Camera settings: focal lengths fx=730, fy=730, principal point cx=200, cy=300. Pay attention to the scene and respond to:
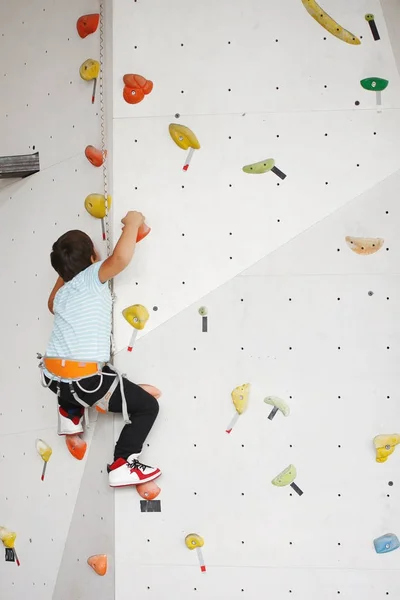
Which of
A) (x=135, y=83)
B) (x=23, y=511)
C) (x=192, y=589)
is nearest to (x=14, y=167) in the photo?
(x=135, y=83)

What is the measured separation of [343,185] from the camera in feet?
8.16

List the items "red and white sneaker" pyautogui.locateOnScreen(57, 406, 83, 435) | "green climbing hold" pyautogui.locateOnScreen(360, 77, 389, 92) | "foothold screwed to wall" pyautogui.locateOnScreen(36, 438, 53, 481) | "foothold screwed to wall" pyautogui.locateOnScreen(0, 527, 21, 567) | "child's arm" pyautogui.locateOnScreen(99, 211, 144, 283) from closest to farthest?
"child's arm" pyautogui.locateOnScreen(99, 211, 144, 283) → "green climbing hold" pyautogui.locateOnScreen(360, 77, 389, 92) → "red and white sneaker" pyautogui.locateOnScreen(57, 406, 83, 435) → "foothold screwed to wall" pyautogui.locateOnScreen(36, 438, 53, 481) → "foothold screwed to wall" pyautogui.locateOnScreen(0, 527, 21, 567)

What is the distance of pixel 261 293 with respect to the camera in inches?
98.6

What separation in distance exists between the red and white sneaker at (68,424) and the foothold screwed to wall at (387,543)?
1094 mm

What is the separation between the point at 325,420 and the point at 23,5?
1.98 metres

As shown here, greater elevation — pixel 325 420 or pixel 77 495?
pixel 325 420

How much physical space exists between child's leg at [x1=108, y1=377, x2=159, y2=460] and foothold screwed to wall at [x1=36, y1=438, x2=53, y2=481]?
0.39 meters

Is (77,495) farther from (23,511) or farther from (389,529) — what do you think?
(389,529)

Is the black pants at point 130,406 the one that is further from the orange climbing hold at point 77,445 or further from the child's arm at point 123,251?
the child's arm at point 123,251

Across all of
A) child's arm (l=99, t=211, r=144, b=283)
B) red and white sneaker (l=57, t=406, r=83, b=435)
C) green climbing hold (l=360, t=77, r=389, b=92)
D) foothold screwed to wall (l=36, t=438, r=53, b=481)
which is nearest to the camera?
child's arm (l=99, t=211, r=144, b=283)

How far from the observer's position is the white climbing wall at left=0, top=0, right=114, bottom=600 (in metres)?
2.64

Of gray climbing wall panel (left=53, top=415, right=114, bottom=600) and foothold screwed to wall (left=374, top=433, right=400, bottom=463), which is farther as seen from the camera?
gray climbing wall panel (left=53, top=415, right=114, bottom=600)

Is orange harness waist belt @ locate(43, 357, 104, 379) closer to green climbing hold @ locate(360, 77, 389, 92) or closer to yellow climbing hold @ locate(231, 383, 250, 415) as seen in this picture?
yellow climbing hold @ locate(231, 383, 250, 415)

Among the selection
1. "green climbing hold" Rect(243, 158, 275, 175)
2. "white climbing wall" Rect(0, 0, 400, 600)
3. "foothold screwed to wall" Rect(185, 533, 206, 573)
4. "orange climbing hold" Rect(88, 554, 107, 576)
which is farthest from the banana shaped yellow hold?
"orange climbing hold" Rect(88, 554, 107, 576)
